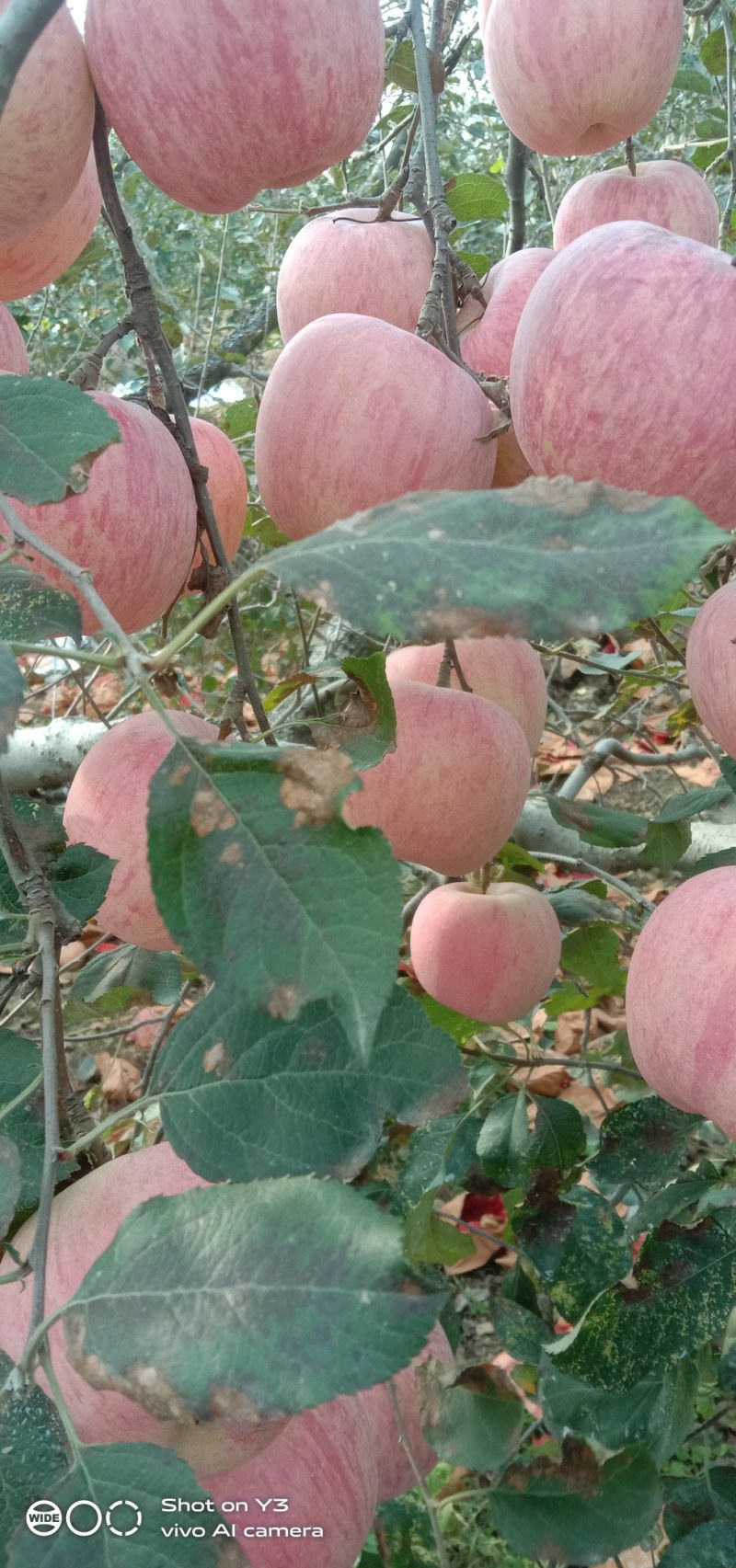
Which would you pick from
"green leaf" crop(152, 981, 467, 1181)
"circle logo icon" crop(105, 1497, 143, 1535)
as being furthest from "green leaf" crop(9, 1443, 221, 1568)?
"green leaf" crop(152, 981, 467, 1181)

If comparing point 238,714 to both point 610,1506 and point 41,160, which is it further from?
point 610,1506

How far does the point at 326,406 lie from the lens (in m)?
0.68

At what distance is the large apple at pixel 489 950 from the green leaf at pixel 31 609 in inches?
27.9

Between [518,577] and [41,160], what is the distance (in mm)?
456

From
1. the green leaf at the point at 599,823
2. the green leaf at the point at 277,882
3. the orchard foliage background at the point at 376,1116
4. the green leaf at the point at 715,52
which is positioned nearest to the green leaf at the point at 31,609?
the orchard foliage background at the point at 376,1116

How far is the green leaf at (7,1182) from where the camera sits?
46 centimetres

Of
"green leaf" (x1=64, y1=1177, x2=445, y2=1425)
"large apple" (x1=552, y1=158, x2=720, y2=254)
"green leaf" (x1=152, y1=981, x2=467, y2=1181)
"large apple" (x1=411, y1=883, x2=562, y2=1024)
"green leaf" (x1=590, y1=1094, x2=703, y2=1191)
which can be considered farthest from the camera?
"large apple" (x1=411, y1=883, x2=562, y2=1024)

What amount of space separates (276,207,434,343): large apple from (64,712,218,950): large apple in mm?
357

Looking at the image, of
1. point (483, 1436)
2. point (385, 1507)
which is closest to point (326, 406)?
point (483, 1436)

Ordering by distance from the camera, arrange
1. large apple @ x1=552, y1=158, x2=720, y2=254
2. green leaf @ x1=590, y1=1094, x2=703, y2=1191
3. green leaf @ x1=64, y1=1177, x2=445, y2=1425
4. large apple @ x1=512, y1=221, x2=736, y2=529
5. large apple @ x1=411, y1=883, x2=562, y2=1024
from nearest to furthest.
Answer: green leaf @ x1=64, y1=1177, x2=445, y2=1425
large apple @ x1=512, y1=221, x2=736, y2=529
large apple @ x1=552, y1=158, x2=720, y2=254
green leaf @ x1=590, y1=1094, x2=703, y2=1191
large apple @ x1=411, y1=883, x2=562, y2=1024

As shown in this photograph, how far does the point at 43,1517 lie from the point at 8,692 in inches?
10.8

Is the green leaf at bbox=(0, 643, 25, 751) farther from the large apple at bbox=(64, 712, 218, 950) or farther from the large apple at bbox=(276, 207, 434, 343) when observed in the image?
the large apple at bbox=(276, 207, 434, 343)

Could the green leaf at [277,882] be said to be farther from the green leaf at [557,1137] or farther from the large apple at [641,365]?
the green leaf at [557,1137]

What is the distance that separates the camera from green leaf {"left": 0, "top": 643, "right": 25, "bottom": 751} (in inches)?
13.1
